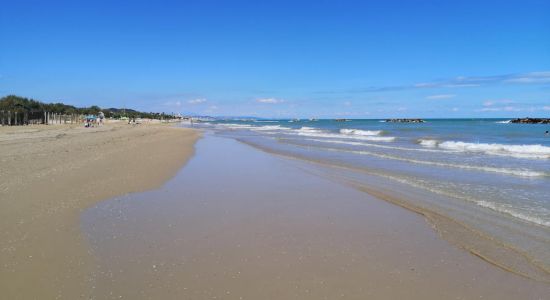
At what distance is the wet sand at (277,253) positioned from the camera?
13.4 ft

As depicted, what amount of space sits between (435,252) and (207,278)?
3.04 metres

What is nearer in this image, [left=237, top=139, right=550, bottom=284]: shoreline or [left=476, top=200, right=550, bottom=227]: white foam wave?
[left=237, top=139, right=550, bottom=284]: shoreline

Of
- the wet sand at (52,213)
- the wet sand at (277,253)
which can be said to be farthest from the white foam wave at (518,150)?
the wet sand at (52,213)

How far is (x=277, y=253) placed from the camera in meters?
5.15

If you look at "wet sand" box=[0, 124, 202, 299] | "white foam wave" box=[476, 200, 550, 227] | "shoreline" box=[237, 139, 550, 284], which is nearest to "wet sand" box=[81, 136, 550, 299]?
"shoreline" box=[237, 139, 550, 284]

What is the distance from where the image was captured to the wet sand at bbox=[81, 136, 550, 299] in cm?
410

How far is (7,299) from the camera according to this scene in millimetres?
3756

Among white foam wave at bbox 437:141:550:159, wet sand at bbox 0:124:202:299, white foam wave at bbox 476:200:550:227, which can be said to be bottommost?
wet sand at bbox 0:124:202:299

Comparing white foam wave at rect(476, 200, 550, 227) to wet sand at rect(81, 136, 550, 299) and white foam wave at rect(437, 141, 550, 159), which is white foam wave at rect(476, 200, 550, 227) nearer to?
wet sand at rect(81, 136, 550, 299)

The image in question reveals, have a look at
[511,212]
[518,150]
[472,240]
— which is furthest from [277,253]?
[518,150]

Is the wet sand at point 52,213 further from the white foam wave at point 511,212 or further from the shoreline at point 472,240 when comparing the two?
the white foam wave at point 511,212

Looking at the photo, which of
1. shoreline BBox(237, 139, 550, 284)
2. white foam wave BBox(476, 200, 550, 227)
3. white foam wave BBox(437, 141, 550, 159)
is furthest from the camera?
white foam wave BBox(437, 141, 550, 159)

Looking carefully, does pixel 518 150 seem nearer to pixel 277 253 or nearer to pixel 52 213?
pixel 277 253

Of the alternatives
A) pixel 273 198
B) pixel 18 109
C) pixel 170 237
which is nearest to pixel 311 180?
pixel 273 198
